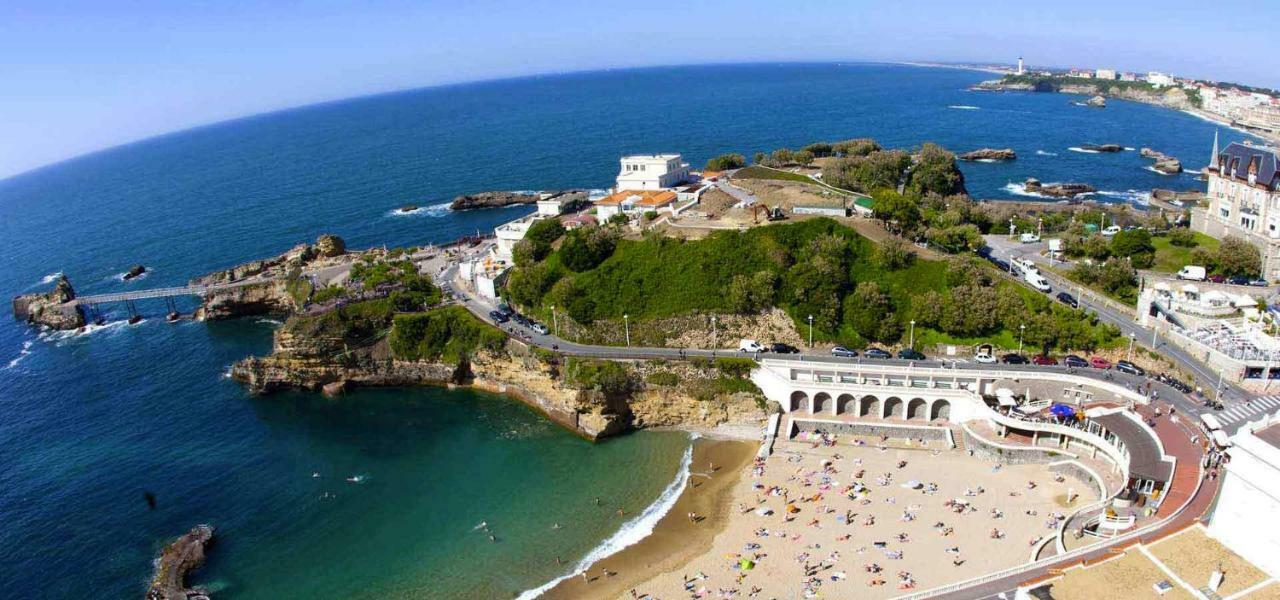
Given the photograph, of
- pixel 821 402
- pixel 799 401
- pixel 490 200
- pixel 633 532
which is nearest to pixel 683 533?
pixel 633 532

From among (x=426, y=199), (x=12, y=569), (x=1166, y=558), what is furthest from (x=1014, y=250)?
(x=426, y=199)

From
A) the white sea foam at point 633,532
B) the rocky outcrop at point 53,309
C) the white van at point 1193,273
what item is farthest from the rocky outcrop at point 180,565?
the white van at point 1193,273

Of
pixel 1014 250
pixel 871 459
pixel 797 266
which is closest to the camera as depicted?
pixel 871 459

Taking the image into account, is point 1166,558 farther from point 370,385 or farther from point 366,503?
point 370,385

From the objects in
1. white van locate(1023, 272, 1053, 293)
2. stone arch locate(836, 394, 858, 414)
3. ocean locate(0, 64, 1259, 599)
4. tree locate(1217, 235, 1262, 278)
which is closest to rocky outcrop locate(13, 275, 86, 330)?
ocean locate(0, 64, 1259, 599)

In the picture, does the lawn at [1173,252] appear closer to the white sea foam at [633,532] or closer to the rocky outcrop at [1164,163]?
the white sea foam at [633,532]
